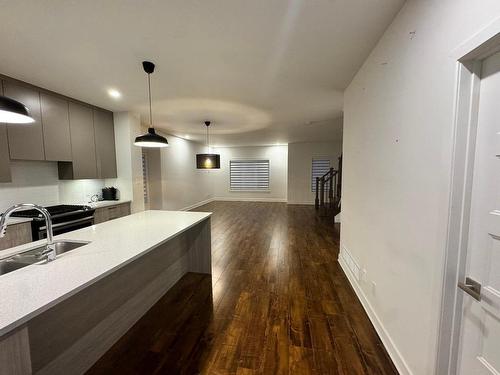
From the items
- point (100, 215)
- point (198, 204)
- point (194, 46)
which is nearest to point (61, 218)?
point (100, 215)

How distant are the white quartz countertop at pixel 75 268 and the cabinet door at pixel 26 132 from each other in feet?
5.78

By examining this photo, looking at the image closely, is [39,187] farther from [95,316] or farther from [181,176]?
[181,176]

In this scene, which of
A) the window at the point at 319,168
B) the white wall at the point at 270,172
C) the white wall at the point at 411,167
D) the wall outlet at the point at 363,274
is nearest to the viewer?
the white wall at the point at 411,167

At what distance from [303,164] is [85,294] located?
25.8 ft

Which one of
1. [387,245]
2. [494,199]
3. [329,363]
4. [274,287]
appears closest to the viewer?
[494,199]

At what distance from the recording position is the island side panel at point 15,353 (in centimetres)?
75

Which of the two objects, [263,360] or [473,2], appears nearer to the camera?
[473,2]

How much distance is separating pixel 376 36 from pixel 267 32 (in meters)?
0.96

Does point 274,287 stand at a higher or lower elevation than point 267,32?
lower

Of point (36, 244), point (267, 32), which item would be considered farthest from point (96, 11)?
point (36, 244)

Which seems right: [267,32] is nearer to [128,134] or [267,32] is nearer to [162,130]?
[128,134]

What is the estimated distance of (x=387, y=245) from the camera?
1721mm

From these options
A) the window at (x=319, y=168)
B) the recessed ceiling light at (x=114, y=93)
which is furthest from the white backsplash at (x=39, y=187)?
the window at (x=319, y=168)

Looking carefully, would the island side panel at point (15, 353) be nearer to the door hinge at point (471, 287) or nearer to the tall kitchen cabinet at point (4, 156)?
the door hinge at point (471, 287)
